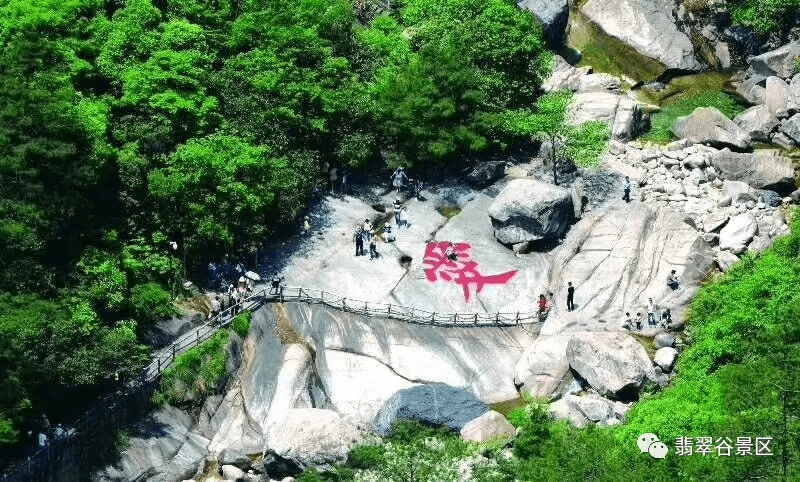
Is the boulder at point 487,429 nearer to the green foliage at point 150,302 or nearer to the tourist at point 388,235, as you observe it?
the tourist at point 388,235

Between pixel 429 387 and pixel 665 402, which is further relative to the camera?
pixel 429 387

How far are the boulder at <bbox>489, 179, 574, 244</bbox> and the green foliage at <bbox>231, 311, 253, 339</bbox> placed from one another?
14180mm

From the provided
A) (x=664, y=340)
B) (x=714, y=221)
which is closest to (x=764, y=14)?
(x=714, y=221)

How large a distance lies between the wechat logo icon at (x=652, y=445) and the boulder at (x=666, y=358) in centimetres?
889

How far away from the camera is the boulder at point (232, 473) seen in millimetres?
50500

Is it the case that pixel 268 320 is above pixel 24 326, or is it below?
below

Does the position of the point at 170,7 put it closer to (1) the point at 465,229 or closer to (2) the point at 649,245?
(1) the point at 465,229

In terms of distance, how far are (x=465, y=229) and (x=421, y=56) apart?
10282 mm

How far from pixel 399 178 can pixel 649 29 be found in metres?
23.4

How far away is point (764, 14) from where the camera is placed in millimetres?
78438

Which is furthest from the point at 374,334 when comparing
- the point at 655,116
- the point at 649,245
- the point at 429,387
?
the point at 655,116

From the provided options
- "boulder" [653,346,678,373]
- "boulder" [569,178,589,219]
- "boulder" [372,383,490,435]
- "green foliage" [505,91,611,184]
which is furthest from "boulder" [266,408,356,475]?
"green foliage" [505,91,611,184]

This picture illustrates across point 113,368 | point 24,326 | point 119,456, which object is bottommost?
point 119,456

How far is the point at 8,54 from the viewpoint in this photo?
5344cm
